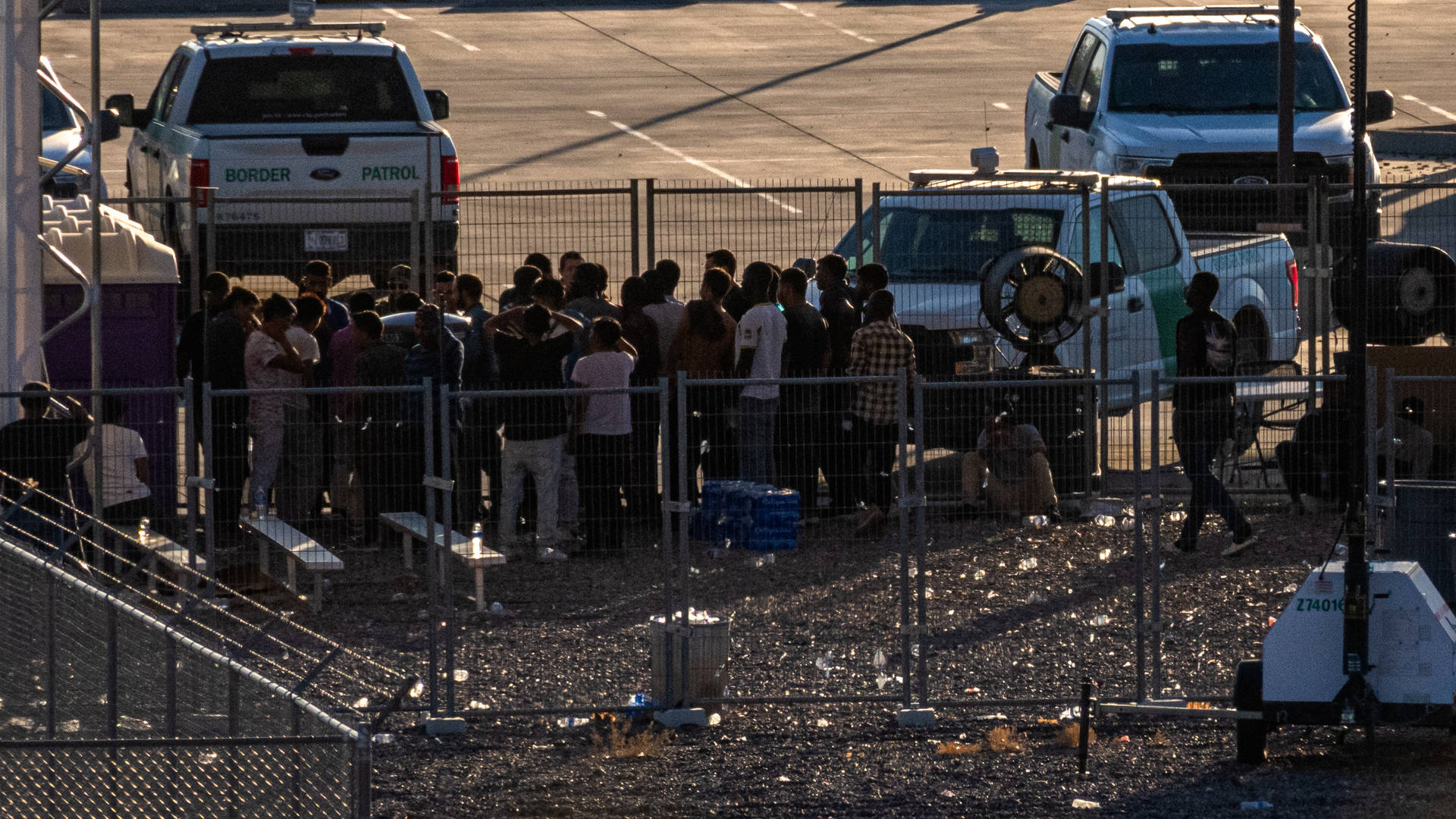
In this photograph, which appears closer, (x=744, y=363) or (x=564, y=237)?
(x=744, y=363)

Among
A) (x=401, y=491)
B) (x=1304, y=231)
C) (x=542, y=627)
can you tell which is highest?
(x=1304, y=231)

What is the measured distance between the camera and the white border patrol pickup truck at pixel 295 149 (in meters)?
16.2

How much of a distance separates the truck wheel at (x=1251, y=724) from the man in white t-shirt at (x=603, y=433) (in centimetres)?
306

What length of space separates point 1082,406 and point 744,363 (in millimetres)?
2144

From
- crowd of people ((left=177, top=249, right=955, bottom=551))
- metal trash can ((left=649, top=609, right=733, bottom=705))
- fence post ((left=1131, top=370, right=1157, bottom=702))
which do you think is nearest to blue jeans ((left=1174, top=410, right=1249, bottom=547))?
crowd of people ((left=177, top=249, right=955, bottom=551))

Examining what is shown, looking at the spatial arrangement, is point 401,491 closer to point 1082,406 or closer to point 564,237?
point 1082,406

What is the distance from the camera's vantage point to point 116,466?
40.4 ft

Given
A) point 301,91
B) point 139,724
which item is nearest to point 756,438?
point 139,724

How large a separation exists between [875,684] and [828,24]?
3037 centimetres

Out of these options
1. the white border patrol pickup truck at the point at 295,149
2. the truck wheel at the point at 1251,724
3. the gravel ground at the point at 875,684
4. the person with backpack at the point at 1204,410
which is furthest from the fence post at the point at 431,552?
→ the white border patrol pickup truck at the point at 295,149

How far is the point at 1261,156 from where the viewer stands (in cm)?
1939

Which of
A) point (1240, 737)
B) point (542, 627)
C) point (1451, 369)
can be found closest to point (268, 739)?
point (1240, 737)

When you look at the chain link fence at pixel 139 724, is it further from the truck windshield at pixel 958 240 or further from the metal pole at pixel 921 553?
the truck windshield at pixel 958 240

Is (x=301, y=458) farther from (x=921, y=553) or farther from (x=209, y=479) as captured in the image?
(x=921, y=553)
